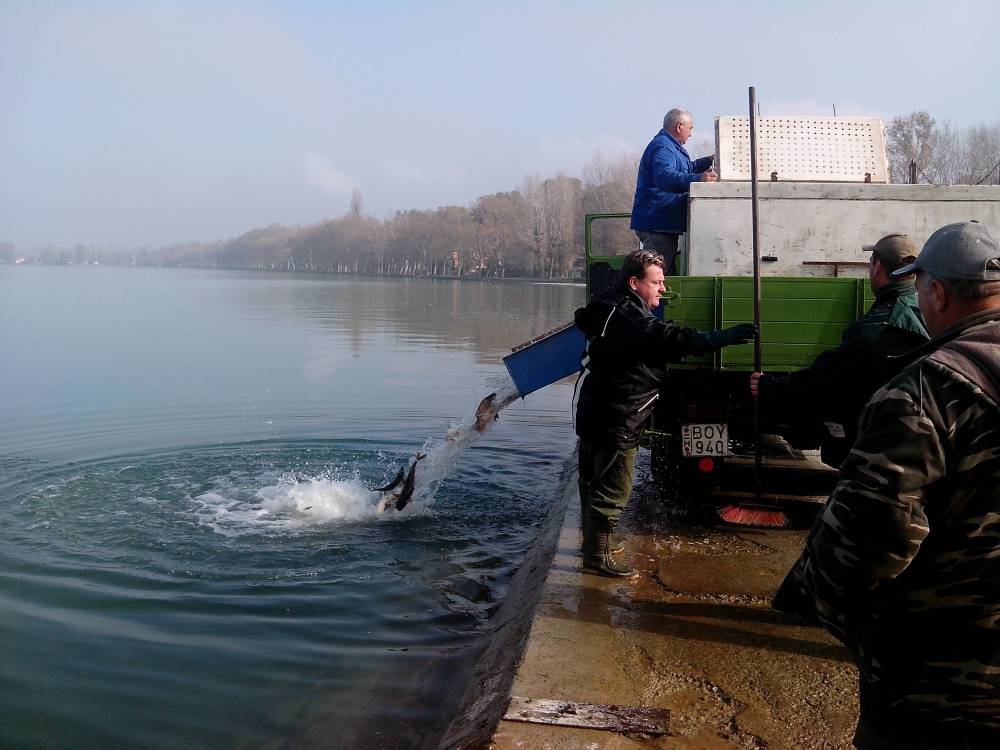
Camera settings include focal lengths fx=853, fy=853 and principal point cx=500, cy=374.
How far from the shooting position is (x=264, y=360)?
65.5ft

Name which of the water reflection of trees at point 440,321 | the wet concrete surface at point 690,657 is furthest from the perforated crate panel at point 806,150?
the water reflection of trees at point 440,321

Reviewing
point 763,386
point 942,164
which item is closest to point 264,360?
point 763,386

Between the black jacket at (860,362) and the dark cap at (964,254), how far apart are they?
198 centimetres

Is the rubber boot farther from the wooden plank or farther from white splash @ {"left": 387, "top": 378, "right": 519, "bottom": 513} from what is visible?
white splash @ {"left": 387, "top": 378, "right": 519, "bottom": 513}

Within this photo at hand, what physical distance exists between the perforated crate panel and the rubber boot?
401cm

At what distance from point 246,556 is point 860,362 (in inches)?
202

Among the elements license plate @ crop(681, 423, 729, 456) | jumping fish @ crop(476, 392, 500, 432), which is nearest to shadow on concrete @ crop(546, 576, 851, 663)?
license plate @ crop(681, 423, 729, 456)

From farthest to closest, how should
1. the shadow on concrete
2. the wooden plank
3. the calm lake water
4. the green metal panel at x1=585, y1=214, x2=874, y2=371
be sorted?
the green metal panel at x1=585, y1=214, x2=874, y2=371, the calm lake water, the shadow on concrete, the wooden plank

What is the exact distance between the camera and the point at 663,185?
7.34 meters

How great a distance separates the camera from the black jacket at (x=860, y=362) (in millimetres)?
4098

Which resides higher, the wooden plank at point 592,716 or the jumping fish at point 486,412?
the jumping fish at point 486,412

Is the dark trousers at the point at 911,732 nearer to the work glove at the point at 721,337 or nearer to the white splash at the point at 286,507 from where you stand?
the work glove at the point at 721,337

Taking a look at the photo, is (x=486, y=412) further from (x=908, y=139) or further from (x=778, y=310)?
(x=908, y=139)

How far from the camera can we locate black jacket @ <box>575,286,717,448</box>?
4902 mm
